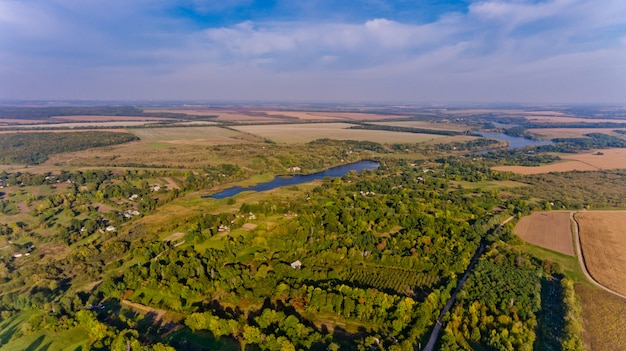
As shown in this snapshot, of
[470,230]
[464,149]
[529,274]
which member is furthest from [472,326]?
[464,149]

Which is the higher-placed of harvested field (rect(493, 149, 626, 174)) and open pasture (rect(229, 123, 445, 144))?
open pasture (rect(229, 123, 445, 144))

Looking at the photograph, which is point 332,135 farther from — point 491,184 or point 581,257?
point 581,257

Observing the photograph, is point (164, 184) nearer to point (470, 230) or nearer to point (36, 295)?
point (36, 295)

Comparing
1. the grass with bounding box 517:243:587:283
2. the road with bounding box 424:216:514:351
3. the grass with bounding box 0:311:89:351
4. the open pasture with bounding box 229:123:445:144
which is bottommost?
the grass with bounding box 0:311:89:351

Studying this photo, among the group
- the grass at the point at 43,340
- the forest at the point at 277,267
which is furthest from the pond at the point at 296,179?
the grass at the point at 43,340

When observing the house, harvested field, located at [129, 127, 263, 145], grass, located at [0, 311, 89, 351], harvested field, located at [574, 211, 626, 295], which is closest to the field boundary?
harvested field, located at [574, 211, 626, 295]

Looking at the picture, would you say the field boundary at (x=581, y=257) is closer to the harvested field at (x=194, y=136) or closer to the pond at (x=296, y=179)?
the pond at (x=296, y=179)

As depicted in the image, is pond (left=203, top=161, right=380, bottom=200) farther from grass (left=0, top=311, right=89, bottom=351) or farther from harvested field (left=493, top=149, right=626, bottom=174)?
grass (left=0, top=311, right=89, bottom=351)
